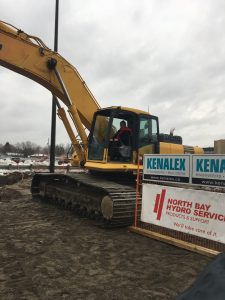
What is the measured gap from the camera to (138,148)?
35.0 ft

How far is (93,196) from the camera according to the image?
1014 centimetres

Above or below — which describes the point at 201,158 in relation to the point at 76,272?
above

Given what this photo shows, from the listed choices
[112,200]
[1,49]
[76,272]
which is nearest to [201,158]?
[112,200]

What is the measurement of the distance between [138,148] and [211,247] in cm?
405

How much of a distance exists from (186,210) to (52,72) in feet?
21.1

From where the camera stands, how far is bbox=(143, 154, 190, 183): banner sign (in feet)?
26.0

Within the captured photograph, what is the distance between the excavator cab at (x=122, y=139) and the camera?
10.5 m

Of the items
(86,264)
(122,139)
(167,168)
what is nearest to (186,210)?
(167,168)

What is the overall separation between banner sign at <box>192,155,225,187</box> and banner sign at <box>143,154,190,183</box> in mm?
208

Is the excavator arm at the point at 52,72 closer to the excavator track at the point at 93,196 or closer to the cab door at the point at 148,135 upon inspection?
the excavator track at the point at 93,196

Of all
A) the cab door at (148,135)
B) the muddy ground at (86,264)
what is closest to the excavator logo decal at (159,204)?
the muddy ground at (86,264)

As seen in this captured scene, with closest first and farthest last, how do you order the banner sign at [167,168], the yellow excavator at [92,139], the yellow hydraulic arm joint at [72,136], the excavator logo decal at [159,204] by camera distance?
the banner sign at [167,168], the excavator logo decal at [159,204], the yellow excavator at [92,139], the yellow hydraulic arm joint at [72,136]

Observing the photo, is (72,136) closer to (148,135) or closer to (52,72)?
(52,72)

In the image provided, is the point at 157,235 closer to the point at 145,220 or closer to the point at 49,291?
the point at 145,220
